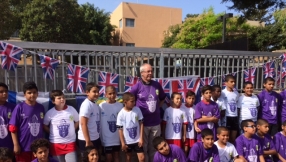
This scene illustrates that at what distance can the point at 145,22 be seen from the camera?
27781 millimetres

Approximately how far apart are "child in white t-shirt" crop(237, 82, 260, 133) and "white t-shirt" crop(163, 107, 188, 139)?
1274 mm

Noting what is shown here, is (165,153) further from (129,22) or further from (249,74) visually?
(129,22)

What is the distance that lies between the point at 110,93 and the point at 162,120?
1.13 m

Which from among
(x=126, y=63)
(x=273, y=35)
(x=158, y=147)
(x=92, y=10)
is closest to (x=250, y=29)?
(x=273, y=35)

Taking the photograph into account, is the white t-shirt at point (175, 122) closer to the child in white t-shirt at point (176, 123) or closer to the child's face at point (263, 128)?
the child in white t-shirt at point (176, 123)

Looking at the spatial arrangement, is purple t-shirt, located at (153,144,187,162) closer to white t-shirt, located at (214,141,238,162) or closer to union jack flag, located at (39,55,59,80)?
white t-shirt, located at (214,141,238,162)

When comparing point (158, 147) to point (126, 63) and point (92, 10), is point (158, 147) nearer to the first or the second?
point (126, 63)

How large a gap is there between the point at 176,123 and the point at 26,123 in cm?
233

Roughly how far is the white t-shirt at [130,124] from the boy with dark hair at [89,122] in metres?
0.35

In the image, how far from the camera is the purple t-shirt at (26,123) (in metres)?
3.42

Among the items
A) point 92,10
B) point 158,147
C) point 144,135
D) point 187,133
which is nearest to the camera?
point 158,147

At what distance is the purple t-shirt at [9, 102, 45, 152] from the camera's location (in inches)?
135

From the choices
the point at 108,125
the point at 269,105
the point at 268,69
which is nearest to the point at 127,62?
the point at 108,125

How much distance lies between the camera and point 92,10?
76.9 ft
